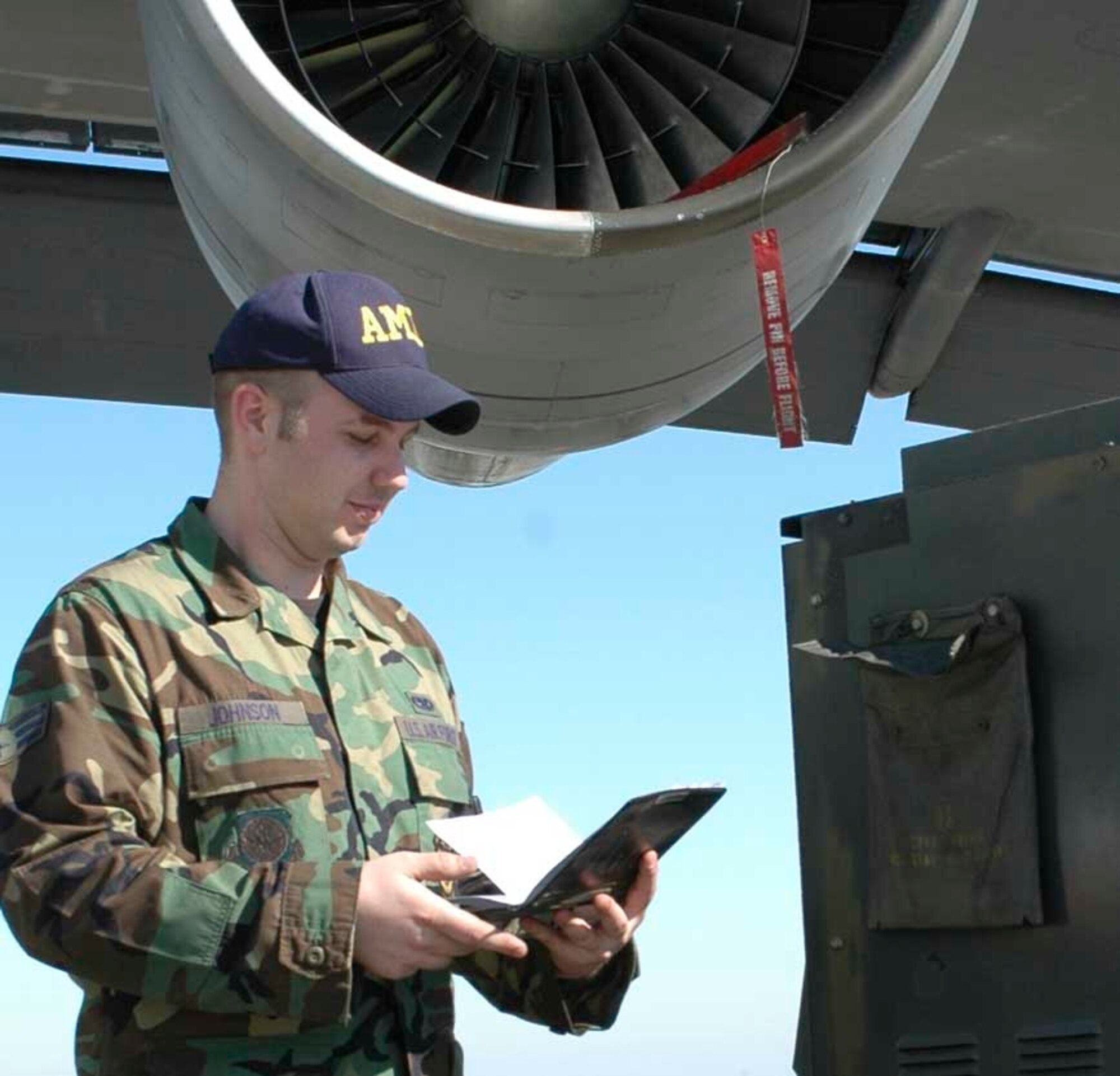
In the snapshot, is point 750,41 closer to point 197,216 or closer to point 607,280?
point 607,280

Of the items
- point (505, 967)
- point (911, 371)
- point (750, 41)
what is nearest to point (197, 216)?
point (750, 41)

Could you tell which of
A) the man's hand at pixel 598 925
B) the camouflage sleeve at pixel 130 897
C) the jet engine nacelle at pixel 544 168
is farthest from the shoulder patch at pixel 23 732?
the jet engine nacelle at pixel 544 168

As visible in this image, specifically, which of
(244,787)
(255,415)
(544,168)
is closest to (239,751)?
(244,787)

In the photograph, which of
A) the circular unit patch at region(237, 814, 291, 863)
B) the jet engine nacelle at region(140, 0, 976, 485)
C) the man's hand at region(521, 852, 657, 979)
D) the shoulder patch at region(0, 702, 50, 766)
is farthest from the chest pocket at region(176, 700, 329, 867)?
the jet engine nacelle at region(140, 0, 976, 485)

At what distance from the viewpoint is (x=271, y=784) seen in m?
1.64

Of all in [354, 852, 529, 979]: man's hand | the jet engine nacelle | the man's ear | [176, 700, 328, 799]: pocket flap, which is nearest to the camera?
[354, 852, 529, 979]: man's hand

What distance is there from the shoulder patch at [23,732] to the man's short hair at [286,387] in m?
0.31

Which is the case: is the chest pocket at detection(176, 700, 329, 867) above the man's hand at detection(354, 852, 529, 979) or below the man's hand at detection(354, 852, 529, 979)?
above

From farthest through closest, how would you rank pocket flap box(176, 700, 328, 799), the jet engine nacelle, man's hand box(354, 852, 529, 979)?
the jet engine nacelle < pocket flap box(176, 700, 328, 799) < man's hand box(354, 852, 529, 979)

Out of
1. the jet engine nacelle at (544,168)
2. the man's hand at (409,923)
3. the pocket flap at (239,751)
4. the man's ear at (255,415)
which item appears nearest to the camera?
the man's hand at (409,923)

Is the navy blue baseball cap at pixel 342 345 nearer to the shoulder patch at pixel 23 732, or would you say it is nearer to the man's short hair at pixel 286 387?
the man's short hair at pixel 286 387

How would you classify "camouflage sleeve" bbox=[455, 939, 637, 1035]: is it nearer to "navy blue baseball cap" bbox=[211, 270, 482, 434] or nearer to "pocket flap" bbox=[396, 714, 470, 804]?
"pocket flap" bbox=[396, 714, 470, 804]

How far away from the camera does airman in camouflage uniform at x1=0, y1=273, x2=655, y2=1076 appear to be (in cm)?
152

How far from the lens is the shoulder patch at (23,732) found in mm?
1584
